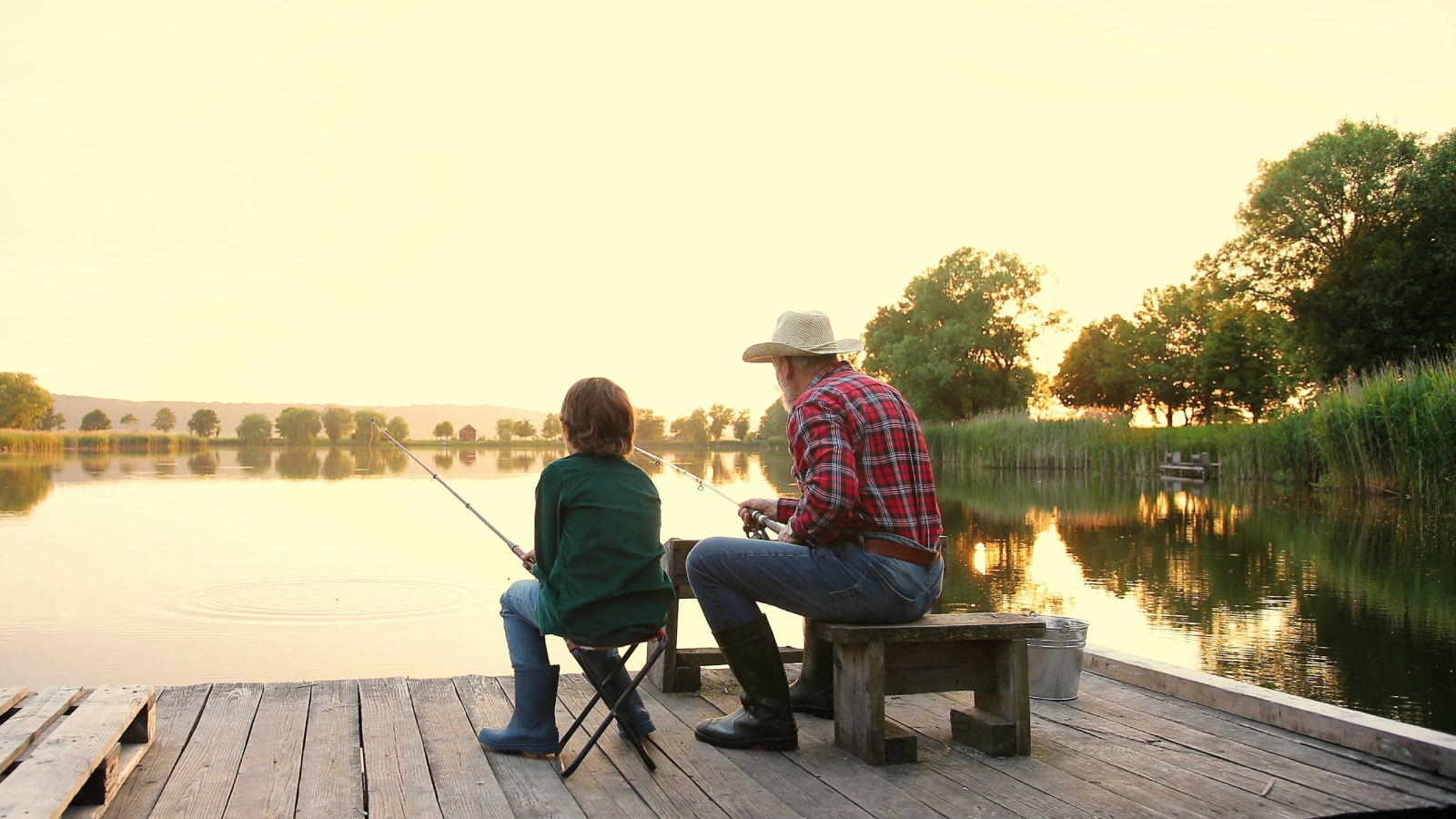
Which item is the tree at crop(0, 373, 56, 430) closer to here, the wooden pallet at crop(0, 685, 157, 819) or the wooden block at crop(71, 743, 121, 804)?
the wooden pallet at crop(0, 685, 157, 819)

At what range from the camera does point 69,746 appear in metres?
2.57

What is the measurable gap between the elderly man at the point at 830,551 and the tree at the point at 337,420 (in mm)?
60052

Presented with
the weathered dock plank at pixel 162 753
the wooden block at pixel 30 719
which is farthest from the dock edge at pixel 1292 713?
the wooden block at pixel 30 719

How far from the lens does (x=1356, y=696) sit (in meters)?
5.20

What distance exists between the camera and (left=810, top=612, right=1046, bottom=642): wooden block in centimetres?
309

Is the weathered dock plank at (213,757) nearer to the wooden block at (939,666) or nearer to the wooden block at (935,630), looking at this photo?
the wooden block at (935,630)

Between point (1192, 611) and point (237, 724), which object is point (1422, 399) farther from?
point (237, 724)

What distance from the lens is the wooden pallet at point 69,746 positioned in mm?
2258

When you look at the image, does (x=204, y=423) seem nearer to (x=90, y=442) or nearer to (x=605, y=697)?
(x=90, y=442)

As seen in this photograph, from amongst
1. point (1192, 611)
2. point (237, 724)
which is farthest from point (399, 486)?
point (237, 724)

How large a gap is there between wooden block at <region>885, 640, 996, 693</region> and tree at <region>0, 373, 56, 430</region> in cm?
6798

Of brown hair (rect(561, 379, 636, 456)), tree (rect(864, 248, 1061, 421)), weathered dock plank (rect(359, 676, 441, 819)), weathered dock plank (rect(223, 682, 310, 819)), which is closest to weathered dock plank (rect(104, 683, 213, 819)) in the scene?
weathered dock plank (rect(223, 682, 310, 819))

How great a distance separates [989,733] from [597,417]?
1532mm

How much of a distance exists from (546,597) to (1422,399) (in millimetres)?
16714
